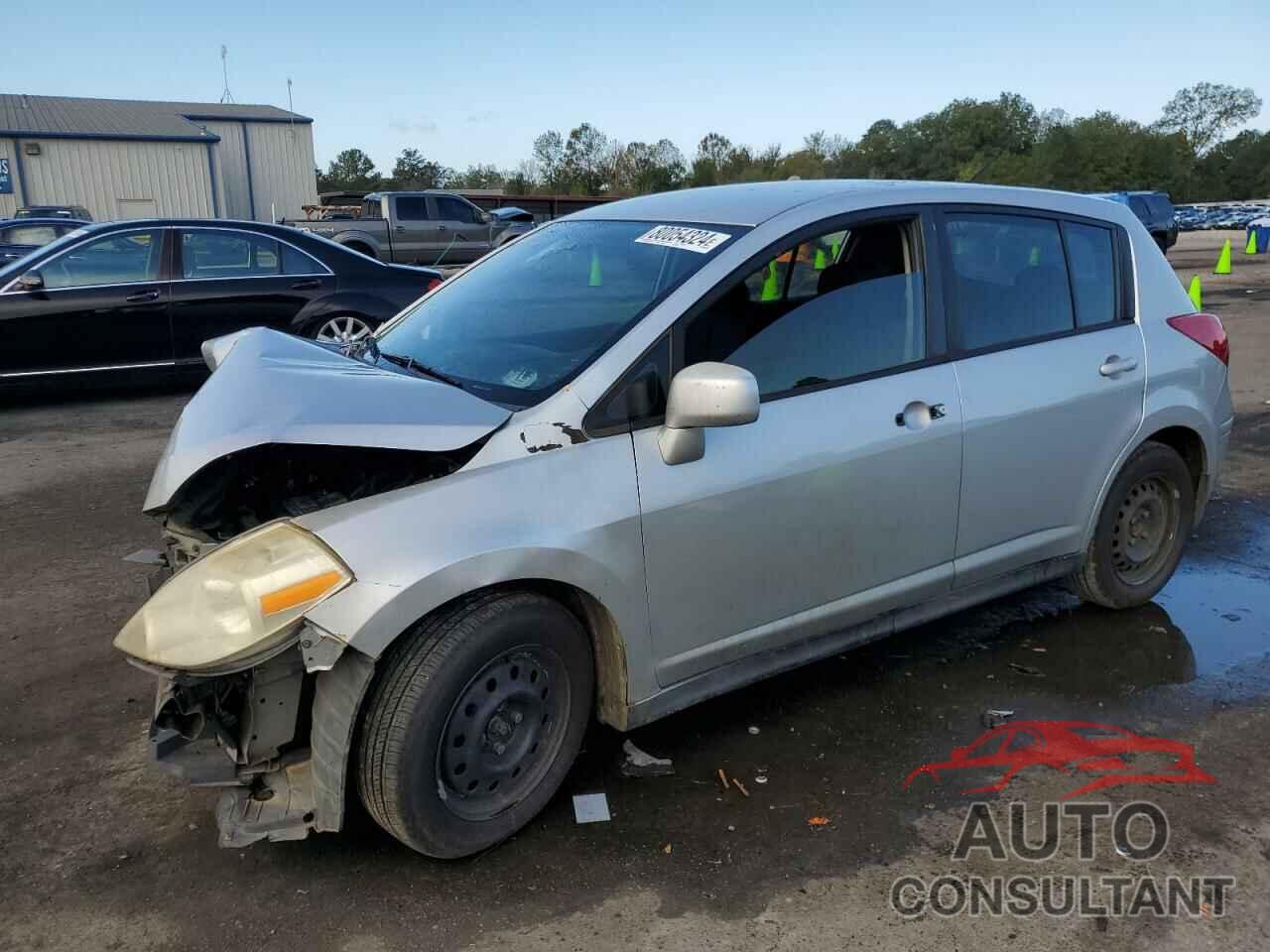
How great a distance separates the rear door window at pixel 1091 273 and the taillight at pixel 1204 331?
36cm

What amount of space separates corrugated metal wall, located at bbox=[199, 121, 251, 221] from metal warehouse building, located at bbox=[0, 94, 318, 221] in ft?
0.15

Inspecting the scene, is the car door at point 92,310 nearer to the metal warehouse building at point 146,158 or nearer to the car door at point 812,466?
the car door at point 812,466

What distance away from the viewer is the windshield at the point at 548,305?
311cm

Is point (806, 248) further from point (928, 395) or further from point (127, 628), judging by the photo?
point (127, 628)

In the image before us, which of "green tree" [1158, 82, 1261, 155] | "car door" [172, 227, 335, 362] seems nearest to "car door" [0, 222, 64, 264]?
Result: "car door" [172, 227, 335, 362]

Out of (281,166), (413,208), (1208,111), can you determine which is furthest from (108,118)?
(1208,111)

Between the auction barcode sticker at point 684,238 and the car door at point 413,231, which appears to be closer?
the auction barcode sticker at point 684,238

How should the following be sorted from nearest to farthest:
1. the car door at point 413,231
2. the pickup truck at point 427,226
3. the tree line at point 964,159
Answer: the pickup truck at point 427,226, the car door at point 413,231, the tree line at point 964,159

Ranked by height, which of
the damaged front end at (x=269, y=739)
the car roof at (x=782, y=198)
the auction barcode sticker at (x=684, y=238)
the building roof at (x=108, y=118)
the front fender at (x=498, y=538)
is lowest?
the damaged front end at (x=269, y=739)

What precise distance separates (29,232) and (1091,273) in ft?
50.5

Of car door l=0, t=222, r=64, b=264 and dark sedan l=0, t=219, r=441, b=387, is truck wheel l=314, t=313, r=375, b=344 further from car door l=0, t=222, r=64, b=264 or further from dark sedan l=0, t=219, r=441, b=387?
car door l=0, t=222, r=64, b=264

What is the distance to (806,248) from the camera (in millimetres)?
→ 3428

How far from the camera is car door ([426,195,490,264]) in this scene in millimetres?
24016

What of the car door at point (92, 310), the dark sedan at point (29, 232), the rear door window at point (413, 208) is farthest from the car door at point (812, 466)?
the rear door window at point (413, 208)
